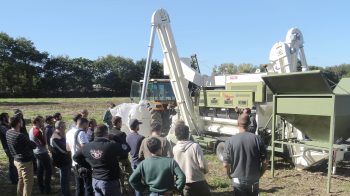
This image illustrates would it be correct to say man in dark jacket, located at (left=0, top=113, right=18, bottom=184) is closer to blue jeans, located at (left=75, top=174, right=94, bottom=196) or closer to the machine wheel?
blue jeans, located at (left=75, top=174, right=94, bottom=196)

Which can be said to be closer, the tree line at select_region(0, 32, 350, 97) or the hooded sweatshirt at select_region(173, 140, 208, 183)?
the hooded sweatshirt at select_region(173, 140, 208, 183)

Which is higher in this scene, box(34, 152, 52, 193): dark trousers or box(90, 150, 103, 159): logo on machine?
box(90, 150, 103, 159): logo on machine

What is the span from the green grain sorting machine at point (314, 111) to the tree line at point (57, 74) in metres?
52.0

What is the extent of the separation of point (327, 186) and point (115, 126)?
4.65 meters

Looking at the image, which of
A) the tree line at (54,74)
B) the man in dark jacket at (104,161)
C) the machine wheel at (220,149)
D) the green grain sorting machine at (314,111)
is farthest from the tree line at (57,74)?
the man in dark jacket at (104,161)

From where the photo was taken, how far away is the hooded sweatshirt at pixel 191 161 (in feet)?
16.5

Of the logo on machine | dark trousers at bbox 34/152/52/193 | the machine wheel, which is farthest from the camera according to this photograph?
the machine wheel

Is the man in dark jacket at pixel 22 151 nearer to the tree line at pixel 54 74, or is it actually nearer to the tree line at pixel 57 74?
the tree line at pixel 57 74

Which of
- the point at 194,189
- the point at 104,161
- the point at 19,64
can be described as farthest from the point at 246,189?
the point at 19,64

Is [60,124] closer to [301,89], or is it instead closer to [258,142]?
[258,142]

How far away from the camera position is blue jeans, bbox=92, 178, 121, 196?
5.27 meters

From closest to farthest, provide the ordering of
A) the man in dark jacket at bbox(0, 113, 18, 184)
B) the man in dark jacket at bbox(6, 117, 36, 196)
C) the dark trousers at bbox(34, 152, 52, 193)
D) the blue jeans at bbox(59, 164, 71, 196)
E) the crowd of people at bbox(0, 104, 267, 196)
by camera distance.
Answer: the crowd of people at bbox(0, 104, 267, 196), the man in dark jacket at bbox(6, 117, 36, 196), the blue jeans at bbox(59, 164, 71, 196), the dark trousers at bbox(34, 152, 52, 193), the man in dark jacket at bbox(0, 113, 18, 184)

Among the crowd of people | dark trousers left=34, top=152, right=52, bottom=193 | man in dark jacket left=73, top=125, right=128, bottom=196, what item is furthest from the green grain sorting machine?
dark trousers left=34, top=152, right=52, bottom=193

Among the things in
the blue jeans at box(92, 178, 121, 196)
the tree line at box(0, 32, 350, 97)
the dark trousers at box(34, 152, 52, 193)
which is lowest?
the dark trousers at box(34, 152, 52, 193)
